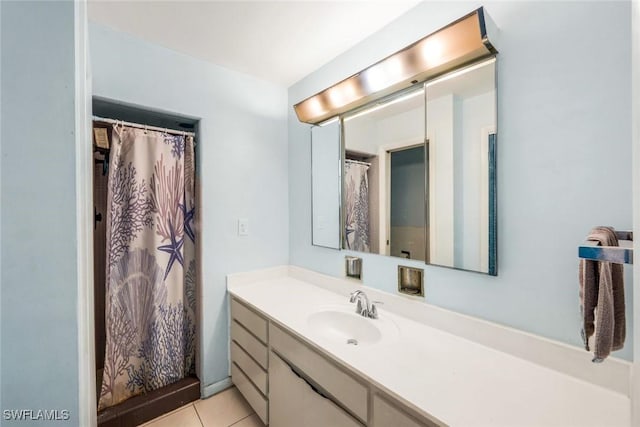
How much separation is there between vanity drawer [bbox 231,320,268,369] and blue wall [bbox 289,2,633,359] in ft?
3.39

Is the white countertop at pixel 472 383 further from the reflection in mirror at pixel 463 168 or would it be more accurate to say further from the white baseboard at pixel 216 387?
the white baseboard at pixel 216 387

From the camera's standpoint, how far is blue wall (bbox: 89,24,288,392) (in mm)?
1512

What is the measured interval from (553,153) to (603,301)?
52cm

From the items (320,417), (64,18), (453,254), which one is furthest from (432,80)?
(320,417)

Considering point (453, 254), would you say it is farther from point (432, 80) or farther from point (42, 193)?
point (42, 193)

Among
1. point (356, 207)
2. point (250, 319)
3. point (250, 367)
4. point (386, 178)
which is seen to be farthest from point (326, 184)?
point (250, 367)

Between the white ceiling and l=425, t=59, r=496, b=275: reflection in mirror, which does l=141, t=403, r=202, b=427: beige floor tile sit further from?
the white ceiling

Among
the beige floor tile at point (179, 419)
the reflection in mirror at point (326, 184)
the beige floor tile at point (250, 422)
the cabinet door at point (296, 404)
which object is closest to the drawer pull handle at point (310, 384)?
the cabinet door at point (296, 404)

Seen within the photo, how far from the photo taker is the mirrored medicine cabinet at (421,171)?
1.07 meters

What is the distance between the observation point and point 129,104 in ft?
4.99

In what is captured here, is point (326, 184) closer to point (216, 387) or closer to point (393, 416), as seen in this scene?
point (393, 416)

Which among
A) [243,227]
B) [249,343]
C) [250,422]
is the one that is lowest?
[250,422]

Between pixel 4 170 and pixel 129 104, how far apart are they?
1.44 meters

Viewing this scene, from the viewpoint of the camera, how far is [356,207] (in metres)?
1.65
